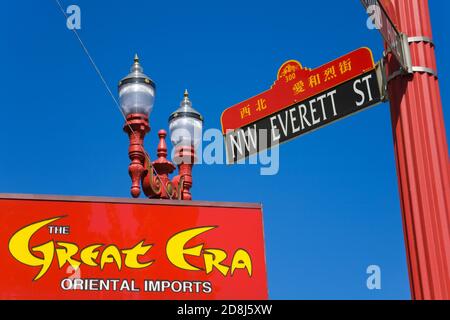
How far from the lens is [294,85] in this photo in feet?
23.3

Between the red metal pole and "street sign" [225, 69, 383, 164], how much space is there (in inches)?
16.7

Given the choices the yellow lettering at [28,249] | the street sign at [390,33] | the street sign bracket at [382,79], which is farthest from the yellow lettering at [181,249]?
the street sign at [390,33]

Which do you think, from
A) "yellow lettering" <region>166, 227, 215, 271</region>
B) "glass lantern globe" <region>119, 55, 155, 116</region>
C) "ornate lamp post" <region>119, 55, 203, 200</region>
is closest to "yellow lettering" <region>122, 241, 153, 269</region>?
→ "yellow lettering" <region>166, 227, 215, 271</region>

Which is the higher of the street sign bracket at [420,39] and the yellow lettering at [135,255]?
the street sign bracket at [420,39]

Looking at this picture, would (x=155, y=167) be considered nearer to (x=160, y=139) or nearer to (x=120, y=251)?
(x=160, y=139)

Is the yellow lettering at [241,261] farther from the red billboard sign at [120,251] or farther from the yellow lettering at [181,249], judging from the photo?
the yellow lettering at [181,249]

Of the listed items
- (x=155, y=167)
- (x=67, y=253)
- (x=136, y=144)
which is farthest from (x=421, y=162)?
(x=155, y=167)

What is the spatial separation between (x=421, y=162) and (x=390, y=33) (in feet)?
3.56

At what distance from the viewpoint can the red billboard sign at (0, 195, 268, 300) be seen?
8.08 m

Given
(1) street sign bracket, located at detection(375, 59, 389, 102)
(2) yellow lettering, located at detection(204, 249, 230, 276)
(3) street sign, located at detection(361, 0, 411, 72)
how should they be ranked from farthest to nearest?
(2) yellow lettering, located at detection(204, 249, 230, 276)
(1) street sign bracket, located at detection(375, 59, 389, 102)
(3) street sign, located at detection(361, 0, 411, 72)

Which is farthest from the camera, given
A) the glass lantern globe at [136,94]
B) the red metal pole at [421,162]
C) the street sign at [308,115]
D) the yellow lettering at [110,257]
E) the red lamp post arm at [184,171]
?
the red lamp post arm at [184,171]

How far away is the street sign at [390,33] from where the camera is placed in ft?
18.9

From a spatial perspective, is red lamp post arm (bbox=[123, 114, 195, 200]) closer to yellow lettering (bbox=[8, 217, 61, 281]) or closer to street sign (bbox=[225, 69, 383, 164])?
yellow lettering (bbox=[8, 217, 61, 281])
